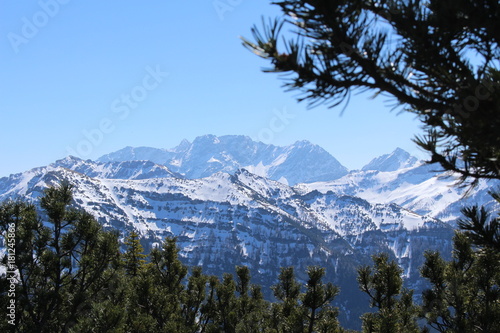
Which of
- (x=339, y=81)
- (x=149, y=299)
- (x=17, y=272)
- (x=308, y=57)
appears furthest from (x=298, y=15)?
(x=149, y=299)

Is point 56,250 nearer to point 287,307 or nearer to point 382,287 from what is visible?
point 287,307

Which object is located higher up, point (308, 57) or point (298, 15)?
point (298, 15)

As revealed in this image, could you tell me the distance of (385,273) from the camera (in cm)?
1531

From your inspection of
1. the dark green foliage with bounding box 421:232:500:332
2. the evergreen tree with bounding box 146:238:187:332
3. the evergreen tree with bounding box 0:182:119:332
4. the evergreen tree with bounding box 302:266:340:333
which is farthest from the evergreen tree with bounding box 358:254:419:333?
the evergreen tree with bounding box 0:182:119:332

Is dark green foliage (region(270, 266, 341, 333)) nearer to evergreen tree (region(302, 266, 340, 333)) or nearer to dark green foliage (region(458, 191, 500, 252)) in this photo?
evergreen tree (region(302, 266, 340, 333))

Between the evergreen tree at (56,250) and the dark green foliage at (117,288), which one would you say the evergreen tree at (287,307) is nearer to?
the dark green foliage at (117,288)

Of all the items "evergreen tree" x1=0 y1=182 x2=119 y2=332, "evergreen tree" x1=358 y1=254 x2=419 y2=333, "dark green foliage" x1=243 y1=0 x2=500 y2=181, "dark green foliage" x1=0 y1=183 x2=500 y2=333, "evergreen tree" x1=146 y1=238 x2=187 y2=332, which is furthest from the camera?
"evergreen tree" x1=146 y1=238 x2=187 y2=332

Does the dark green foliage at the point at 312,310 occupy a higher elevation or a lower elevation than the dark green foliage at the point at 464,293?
lower

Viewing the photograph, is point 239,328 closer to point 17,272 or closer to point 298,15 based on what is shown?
point 17,272

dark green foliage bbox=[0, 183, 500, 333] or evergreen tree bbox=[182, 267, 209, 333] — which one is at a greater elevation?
dark green foliage bbox=[0, 183, 500, 333]

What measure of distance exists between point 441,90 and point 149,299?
48.7ft

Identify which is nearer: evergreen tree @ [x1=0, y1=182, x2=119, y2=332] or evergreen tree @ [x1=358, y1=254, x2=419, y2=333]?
evergreen tree @ [x1=0, y1=182, x2=119, y2=332]

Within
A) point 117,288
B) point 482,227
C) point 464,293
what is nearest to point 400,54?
point 482,227

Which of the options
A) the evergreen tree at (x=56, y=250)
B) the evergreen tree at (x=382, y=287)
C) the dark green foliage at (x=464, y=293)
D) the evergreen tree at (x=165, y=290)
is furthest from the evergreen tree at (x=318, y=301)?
the evergreen tree at (x=56, y=250)
